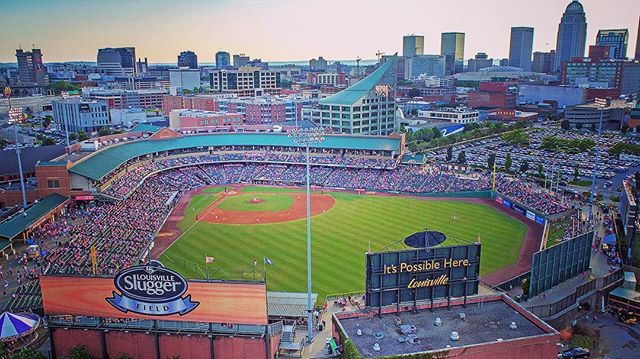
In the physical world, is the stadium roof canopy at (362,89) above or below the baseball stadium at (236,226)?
above

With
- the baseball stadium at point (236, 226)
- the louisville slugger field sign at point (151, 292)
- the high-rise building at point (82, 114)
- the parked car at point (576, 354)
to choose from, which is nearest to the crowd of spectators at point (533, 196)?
the baseball stadium at point (236, 226)

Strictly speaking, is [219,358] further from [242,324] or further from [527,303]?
[527,303]

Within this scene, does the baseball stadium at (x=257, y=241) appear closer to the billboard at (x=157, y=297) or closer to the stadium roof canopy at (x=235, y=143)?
the billboard at (x=157, y=297)

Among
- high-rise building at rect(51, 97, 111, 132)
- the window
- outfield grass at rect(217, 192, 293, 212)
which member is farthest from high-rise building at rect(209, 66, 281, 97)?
the window

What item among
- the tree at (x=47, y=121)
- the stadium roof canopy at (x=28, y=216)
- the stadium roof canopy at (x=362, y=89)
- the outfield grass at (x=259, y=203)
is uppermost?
the stadium roof canopy at (x=362, y=89)

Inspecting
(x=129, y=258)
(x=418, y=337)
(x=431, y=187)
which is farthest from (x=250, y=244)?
(x=431, y=187)

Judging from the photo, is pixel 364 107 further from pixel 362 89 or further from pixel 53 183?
pixel 53 183

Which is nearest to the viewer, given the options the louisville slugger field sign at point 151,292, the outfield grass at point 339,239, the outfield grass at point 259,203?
the louisville slugger field sign at point 151,292
